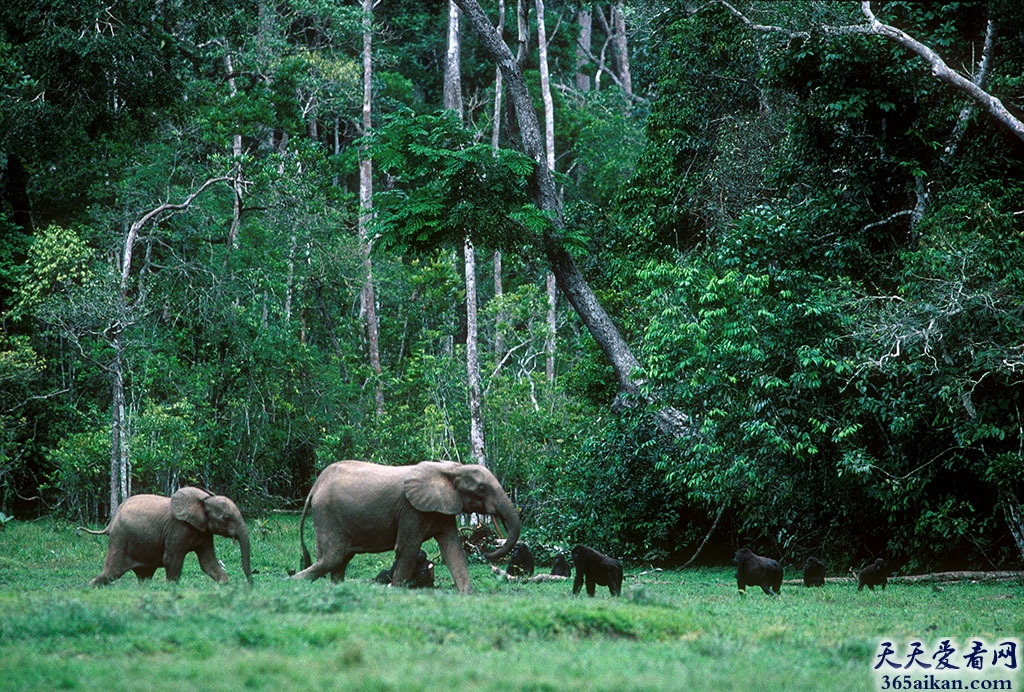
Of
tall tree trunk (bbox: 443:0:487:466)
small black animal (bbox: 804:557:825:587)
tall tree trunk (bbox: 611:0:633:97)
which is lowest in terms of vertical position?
small black animal (bbox: 804:557:825:587)

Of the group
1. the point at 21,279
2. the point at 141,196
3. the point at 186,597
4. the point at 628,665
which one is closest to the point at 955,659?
the point at 628,665

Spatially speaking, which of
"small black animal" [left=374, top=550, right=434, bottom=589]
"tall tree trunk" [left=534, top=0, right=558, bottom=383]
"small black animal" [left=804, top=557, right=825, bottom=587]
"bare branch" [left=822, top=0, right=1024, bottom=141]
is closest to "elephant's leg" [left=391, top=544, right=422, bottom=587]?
"small black animal" [left=374, top=550, right=434, bottom=589]

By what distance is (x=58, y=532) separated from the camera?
981 inches

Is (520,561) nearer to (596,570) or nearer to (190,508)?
(596,570)

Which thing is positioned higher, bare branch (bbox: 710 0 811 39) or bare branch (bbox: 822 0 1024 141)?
bare branch (bbox: 710 0 811 39)

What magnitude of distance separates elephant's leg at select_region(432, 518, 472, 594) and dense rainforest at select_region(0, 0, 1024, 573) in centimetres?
529

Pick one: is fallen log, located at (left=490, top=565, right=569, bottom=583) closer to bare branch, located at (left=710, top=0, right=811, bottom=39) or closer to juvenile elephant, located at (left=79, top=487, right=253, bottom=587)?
juvenile elephant, located at (left=79, top=487, right=253, bottom=587)

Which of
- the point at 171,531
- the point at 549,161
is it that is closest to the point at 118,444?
the point at 171,531

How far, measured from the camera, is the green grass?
7715mm

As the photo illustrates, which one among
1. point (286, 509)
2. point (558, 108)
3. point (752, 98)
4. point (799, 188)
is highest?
point (558, 108)

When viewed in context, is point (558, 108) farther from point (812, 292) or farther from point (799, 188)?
point (812, 292)

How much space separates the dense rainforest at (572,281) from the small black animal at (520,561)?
303 cm

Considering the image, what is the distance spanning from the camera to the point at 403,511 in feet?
45.5

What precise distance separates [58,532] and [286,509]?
9704 mm
